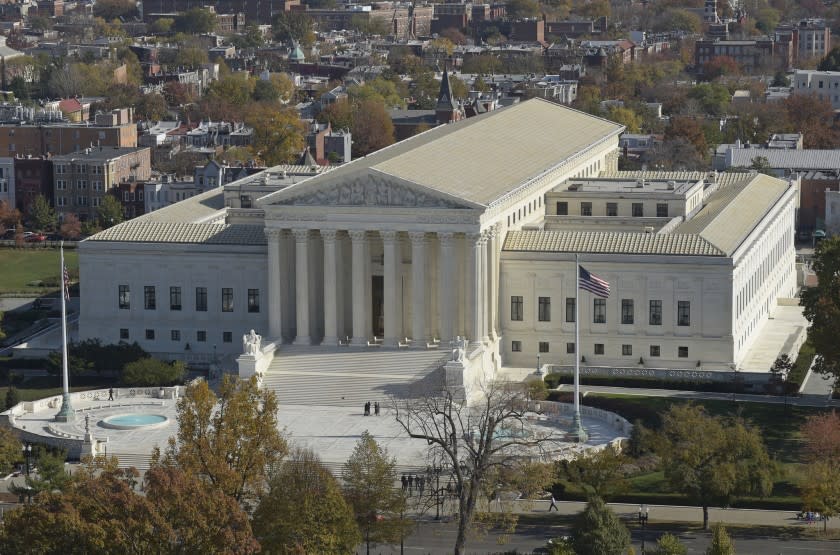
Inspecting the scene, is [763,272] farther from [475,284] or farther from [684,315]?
[475,284]

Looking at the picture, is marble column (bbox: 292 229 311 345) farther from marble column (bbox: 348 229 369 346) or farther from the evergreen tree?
the evergreen tree

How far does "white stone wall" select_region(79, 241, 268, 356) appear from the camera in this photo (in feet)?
473

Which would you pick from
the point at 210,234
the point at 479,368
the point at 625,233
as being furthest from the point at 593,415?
the point at 210,234

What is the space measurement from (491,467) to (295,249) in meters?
38.0

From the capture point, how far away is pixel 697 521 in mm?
104875

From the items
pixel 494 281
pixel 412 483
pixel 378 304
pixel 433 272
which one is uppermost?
pixel 433 272

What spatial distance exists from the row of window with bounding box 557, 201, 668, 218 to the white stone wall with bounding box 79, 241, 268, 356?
73.9 ft

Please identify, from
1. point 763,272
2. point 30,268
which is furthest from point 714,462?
point 30,268

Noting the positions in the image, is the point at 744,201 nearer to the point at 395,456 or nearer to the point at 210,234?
the point at 210,234

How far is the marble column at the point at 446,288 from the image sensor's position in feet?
441

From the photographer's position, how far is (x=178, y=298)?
146 metres

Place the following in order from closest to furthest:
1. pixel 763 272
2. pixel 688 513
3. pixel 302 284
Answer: pixel 688 513
pixel 302 284
pixel 763 272

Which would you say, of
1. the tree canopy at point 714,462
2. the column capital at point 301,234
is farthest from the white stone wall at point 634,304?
the tree canopy at point 714,462

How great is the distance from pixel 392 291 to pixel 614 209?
24.5m
